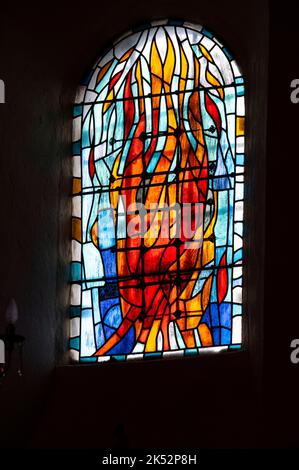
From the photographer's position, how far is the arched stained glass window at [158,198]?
432 inches

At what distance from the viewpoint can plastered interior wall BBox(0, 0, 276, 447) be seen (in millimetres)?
10398

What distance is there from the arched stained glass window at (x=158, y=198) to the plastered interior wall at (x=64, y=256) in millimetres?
111

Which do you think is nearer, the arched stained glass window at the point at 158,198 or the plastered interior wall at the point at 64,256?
the plastered interior wall at the point at 64,256

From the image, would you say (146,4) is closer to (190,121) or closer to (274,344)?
(190,121)

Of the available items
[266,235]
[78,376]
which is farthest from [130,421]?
[266,235]

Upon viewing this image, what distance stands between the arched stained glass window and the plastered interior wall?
0.36ft

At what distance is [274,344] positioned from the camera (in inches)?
397

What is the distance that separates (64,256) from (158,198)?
0.63m

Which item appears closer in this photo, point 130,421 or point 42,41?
point 130,421

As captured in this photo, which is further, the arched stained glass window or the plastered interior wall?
the arched stained glass window

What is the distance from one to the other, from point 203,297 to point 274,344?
0.95 m

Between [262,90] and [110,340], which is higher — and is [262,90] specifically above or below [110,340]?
above

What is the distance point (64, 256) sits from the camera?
1123cm

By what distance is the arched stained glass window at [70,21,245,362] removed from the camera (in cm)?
1096
